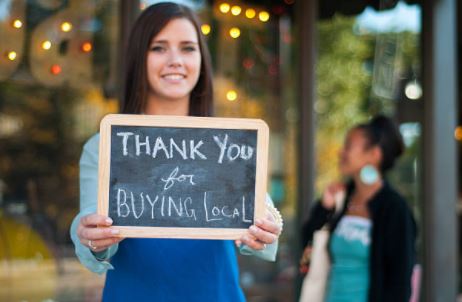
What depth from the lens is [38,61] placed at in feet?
13.3

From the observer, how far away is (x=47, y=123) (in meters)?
4.74

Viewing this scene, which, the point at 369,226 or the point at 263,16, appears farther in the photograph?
the point at 263,16

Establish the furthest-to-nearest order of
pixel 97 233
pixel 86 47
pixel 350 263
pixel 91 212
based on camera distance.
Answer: pixel 86 47 < pixel 350 263 < pixel 91 212 < pixel 97 233

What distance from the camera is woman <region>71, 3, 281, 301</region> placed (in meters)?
1.88

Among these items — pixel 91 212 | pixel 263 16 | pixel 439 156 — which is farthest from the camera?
pixel 263 16

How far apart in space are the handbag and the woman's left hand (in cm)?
176

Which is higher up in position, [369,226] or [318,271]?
[369,226]

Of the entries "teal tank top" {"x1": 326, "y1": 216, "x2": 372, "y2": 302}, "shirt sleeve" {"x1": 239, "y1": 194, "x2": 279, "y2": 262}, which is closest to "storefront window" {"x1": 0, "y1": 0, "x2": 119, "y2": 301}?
"teal tank top" {"x1": 326, "y1": 216, "x2": 372, "y2": 302}

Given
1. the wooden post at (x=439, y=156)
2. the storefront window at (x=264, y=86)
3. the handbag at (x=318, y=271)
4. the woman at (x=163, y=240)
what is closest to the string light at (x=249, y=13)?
the storefront window at (x=264, y=86)

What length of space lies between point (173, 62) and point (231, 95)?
309 centimetres

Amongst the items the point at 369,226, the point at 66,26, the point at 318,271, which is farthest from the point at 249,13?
the point at 318,271

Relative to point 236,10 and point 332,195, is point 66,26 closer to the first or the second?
point 236,10

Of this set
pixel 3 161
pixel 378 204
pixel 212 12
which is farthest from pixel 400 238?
pixel 3 161

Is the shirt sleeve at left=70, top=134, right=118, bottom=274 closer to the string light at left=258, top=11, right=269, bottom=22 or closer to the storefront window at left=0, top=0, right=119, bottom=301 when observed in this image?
the storefront window at left=0, top=0, right=119, bottom=301
